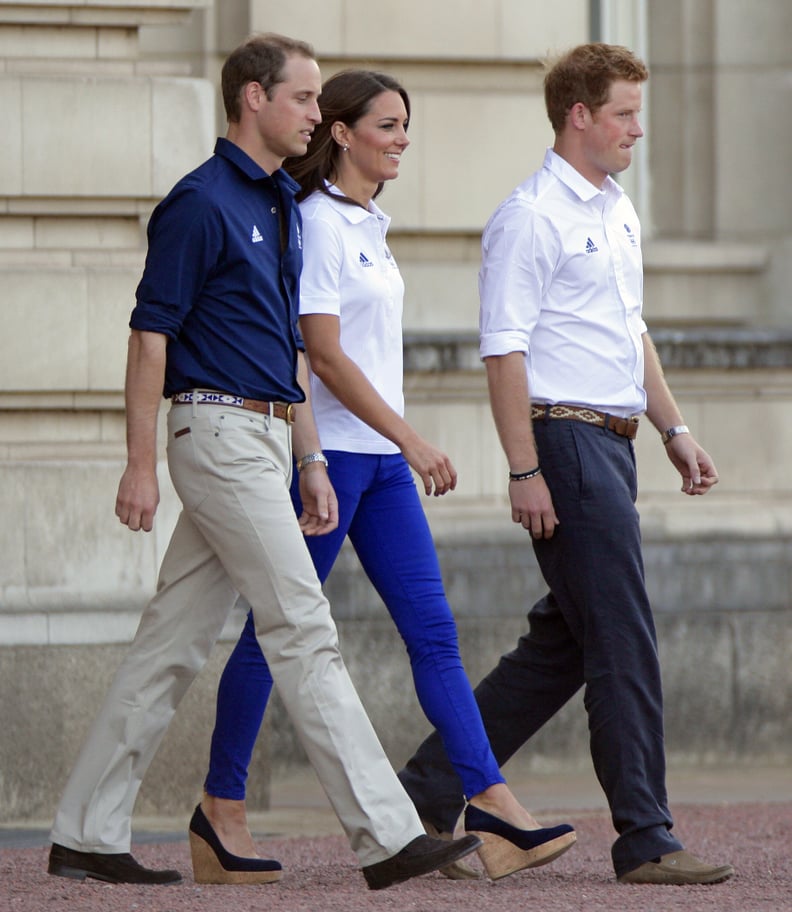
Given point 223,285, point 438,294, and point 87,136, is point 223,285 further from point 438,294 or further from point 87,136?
point 438,294

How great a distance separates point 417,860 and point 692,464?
1.30 m

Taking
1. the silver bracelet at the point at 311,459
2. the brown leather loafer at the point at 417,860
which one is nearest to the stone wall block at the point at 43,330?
the silver bracelet at the point at 311,459

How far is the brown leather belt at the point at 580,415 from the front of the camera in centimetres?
502

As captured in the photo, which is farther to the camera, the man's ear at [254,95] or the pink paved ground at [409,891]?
the man's ear at [254,95]

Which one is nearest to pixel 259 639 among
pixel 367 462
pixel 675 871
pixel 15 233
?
pixel 367 462

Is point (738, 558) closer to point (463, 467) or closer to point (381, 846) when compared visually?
point (463, 467)

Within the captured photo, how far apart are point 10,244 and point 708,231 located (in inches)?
132

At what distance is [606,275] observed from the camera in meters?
5.07

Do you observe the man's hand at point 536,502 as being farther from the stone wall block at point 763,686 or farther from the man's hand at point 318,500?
the stone wall block at point 763,686

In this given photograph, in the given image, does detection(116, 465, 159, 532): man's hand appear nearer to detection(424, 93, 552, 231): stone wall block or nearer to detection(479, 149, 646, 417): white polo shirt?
detection(479, 149, 646, 417): white polo shirt

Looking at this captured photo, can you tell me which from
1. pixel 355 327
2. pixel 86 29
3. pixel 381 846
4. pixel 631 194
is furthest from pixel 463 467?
pixel 381 846

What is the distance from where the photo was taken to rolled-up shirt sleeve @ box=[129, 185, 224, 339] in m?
4.68

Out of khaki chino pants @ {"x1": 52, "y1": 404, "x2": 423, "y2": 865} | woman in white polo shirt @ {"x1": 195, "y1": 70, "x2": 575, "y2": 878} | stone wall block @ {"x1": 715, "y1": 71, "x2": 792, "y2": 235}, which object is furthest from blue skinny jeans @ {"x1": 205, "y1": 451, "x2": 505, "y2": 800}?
stone wall block @ {"x1": 715, "y1": 71, "x2": 792, "y2": 235}

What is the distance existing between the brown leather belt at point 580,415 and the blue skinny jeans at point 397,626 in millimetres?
367
